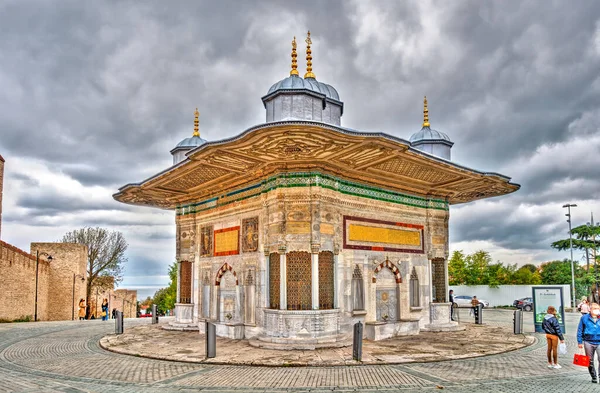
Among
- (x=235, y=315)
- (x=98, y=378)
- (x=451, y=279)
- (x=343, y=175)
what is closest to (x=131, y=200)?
(x=235, y=315)

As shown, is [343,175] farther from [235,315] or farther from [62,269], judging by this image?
[62,269]

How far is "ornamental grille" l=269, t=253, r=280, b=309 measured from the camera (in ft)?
34.7

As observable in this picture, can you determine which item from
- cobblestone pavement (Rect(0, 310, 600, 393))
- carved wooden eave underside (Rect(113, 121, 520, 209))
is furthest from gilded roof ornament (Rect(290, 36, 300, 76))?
cobblestone pavement (Rect(0, 310, 600, 393))

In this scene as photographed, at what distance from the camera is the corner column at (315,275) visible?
402 inches

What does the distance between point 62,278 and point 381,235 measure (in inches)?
728

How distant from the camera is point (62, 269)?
24203mm

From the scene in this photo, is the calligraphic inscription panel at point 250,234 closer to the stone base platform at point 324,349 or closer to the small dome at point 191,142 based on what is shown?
the stone base platform at point 324,349

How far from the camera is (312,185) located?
1055 cm

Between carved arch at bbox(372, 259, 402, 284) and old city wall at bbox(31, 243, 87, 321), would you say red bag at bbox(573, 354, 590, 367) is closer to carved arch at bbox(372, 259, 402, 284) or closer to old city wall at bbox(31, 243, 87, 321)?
carved arch at bbox(372, 259, 402, 284)

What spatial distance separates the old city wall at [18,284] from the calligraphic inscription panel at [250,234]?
1097 centimetres

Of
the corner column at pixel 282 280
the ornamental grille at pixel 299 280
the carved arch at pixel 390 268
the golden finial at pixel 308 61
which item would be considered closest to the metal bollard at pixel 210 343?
the corner column at pixel 282 280

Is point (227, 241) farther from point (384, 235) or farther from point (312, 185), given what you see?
point (384, 235)

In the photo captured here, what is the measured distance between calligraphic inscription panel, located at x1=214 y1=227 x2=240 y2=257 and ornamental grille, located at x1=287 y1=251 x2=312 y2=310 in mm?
2159

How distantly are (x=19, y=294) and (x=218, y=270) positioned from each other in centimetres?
1119
